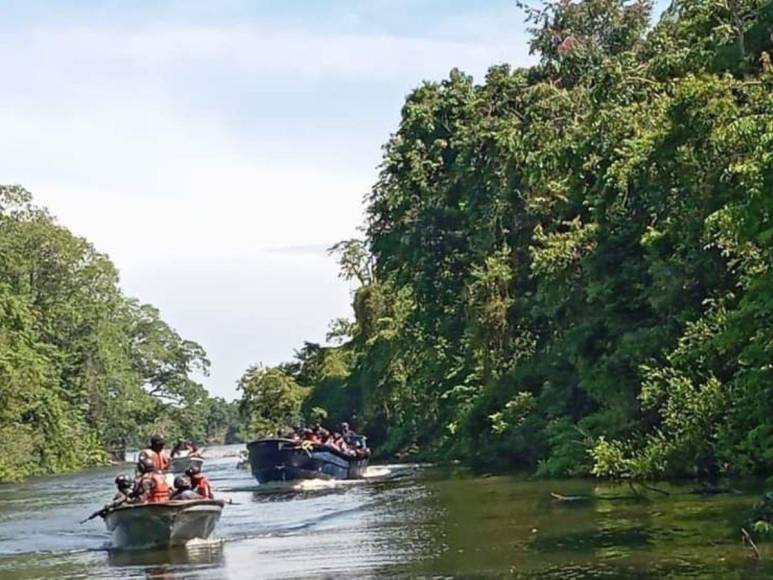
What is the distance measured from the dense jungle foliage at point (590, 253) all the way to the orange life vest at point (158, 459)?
9939 mm

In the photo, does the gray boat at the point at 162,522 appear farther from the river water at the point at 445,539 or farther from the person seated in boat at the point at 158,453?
the person seated in boat at the point at 158,453

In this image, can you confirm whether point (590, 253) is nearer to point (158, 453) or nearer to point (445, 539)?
point (158, 453)

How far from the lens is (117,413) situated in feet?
305

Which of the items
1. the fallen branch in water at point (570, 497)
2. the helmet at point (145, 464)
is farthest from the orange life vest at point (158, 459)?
the fallen branch in water at point (570, 497)

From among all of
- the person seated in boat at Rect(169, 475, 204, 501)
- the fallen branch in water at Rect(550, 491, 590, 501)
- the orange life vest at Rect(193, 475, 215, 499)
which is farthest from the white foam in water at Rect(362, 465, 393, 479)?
the person seated in boat at Rect(169, 475, 204, 501)

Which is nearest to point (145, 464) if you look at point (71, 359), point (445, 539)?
point (445, 539)

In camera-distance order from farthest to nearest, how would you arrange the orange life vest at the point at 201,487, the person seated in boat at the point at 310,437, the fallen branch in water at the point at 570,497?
the person seated in boat at the point at 310,437 → the fallen branch in water at the point at 570,497 → the orange life vest at the point at 201,487

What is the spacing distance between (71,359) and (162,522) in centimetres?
6678

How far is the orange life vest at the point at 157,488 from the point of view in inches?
895

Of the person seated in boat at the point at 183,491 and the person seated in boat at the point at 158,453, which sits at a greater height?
the person seated in boat at the point at 158,453

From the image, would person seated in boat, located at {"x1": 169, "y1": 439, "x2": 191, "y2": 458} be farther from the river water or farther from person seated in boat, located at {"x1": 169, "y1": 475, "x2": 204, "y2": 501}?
person seated in boat, located at {"x1": 169, "y1": 475, "x2": 204, "y2": 501}

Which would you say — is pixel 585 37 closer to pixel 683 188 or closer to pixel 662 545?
pixel 683 188

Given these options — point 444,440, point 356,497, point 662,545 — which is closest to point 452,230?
point 444,440

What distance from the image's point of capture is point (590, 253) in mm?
33688
